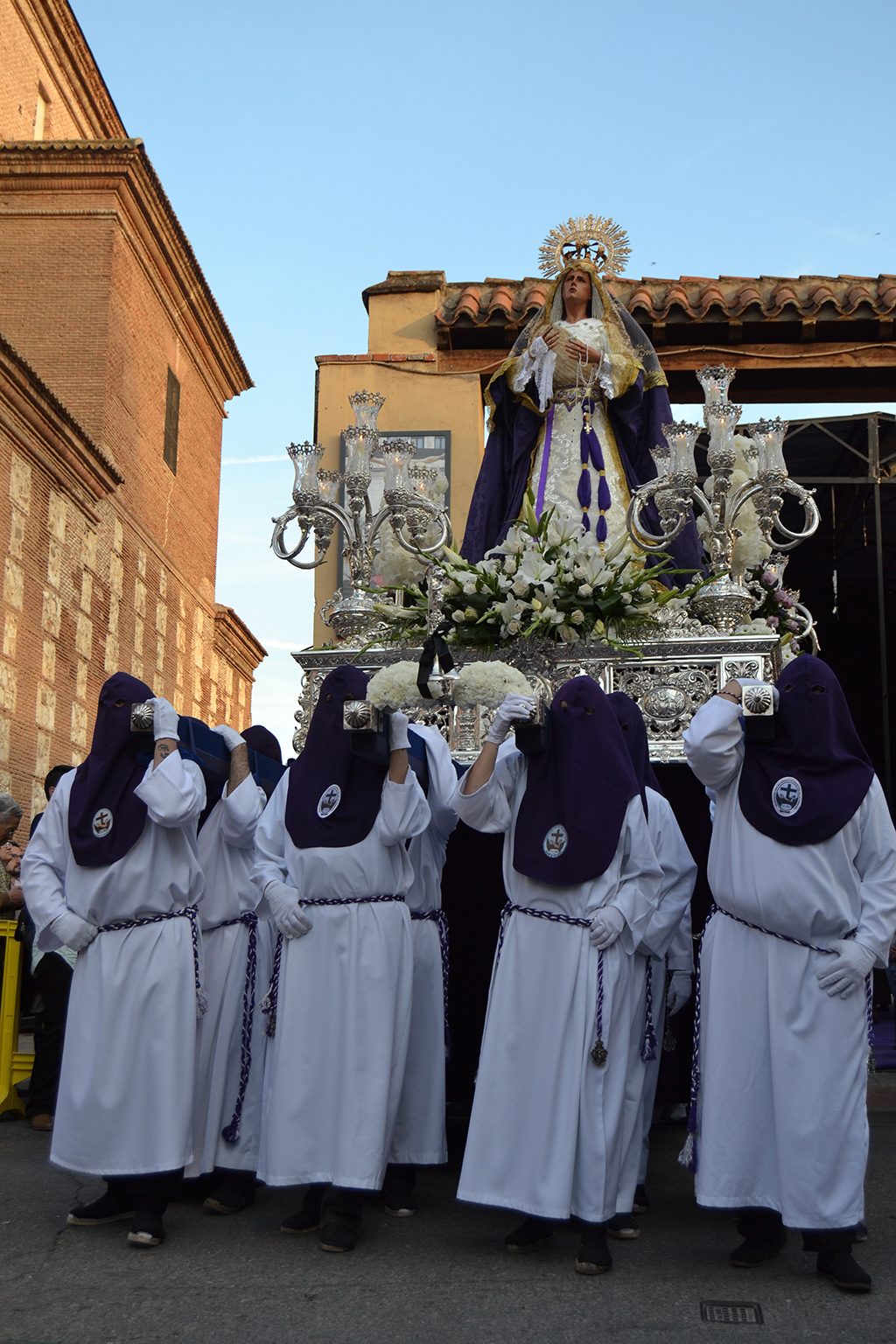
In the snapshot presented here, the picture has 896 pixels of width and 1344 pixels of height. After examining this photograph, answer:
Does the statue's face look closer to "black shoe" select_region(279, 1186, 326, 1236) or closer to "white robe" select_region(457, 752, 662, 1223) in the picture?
"white robe" select_region(457, 752, 662, 1223)

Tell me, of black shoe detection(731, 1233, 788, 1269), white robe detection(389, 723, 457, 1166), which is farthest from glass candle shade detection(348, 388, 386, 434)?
black shoe detection(731, 1233, 788, 1269)

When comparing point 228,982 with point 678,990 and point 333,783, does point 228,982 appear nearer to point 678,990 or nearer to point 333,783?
point 333,783

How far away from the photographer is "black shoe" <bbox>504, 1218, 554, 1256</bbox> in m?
3.76

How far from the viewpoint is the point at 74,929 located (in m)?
4.12

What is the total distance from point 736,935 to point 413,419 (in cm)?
888

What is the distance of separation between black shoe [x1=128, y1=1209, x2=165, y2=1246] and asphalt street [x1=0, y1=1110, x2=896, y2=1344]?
0.04 metres

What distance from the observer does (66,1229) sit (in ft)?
13.2

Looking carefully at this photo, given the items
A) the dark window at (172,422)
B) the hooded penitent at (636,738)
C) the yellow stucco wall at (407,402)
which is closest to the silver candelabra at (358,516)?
the hooded penitent at (636,738)

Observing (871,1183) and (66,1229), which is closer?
(66,1229)

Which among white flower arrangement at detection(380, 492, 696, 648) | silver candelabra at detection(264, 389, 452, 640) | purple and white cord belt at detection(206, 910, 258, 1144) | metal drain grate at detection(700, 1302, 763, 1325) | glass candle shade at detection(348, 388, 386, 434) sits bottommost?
metal drain grate at detection(700, 1302, 763, 1325)

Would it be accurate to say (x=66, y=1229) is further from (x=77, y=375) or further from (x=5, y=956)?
(x=77, y=375)

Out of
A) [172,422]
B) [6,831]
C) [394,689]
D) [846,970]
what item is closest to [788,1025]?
[846,970]

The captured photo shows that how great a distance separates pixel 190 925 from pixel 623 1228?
165cm

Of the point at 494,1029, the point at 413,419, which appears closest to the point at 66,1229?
the point at 494,1029
